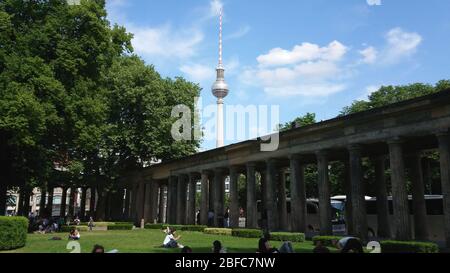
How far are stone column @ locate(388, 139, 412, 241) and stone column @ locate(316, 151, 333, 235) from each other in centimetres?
527

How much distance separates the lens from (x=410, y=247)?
63.7 feet

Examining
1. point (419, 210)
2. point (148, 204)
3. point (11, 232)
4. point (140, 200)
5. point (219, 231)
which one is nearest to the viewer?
point (11, 232)

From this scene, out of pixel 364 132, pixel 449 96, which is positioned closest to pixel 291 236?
pixel 364 132

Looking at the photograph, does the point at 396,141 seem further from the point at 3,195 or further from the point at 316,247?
the point at 3,195

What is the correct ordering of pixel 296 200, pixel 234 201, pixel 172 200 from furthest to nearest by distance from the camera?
1. pixel 172 200
2. pixel 234 201
3. pixel 296 200

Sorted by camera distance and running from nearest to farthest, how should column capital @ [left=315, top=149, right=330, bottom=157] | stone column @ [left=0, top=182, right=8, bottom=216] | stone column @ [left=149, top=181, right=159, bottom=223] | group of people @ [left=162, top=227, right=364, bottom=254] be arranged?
group of people @ [left=162, top=227, right=364, bottom=254] < column capital @ [left=315, top=149, right=330, bottom=157] < stone column @ [left=0, top=182, right=8, bottom=216] < stone column @ [left=149, top=181, right=159, bottom=223]

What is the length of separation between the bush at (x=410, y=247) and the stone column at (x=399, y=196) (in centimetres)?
342

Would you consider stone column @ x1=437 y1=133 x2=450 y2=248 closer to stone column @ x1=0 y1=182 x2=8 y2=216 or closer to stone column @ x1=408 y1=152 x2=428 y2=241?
stone column @ x1=408 y1=152 x2=428 y2=241

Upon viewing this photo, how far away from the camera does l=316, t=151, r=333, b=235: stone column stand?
92.7ft

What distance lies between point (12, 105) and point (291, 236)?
19.7 metres

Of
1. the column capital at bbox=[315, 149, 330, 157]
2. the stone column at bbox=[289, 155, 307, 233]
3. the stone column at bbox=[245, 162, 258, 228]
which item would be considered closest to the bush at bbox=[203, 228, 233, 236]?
the stone column at bbox=[245, 162, 258, 228]

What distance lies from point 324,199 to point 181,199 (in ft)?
70.7

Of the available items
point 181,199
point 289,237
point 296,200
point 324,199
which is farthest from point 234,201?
point 289,237

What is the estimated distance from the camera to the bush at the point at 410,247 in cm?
1900
